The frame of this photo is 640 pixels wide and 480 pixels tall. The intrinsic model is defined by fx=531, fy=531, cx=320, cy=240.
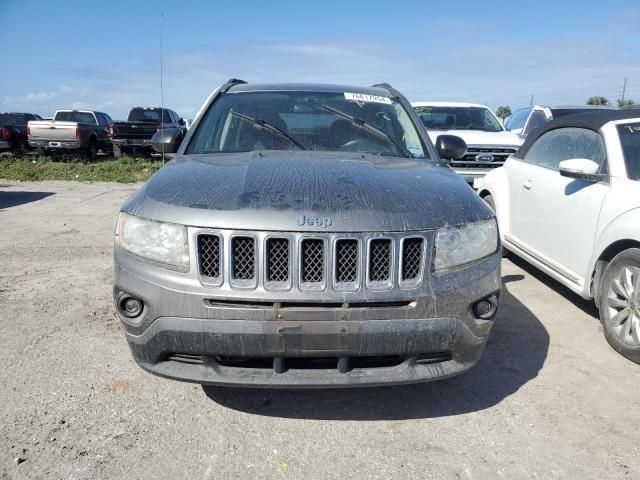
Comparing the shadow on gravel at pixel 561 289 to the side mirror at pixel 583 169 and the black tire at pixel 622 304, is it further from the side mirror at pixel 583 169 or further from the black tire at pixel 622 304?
the side mirror at pixel 583 169

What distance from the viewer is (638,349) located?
3.42 metres

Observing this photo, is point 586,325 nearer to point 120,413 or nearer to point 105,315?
point 120,413

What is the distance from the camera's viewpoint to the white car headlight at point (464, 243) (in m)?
2.41

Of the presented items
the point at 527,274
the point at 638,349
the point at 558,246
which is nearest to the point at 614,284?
the point at 638,349

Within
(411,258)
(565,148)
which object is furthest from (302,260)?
(565,148)

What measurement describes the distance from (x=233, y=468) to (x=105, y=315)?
2.23 meters

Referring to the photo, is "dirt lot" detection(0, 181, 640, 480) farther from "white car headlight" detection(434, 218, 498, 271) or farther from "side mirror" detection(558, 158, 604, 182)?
"side mirror" detection(558, 158, 604, 182)

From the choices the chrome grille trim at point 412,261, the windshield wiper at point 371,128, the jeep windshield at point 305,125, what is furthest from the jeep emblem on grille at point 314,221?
the windshield wiper at point 371,128

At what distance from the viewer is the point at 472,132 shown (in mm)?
9617

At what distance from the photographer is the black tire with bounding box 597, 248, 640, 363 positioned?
138 inches

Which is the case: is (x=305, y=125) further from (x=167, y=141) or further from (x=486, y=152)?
(x=486, y=152)

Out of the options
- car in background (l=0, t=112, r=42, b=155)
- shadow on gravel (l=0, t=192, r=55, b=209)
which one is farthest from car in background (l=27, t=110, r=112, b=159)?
shadow on gravel (l=0, t=192, r=55, b=209)

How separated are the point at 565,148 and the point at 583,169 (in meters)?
0.89

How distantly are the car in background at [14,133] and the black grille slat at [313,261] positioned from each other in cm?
1862
